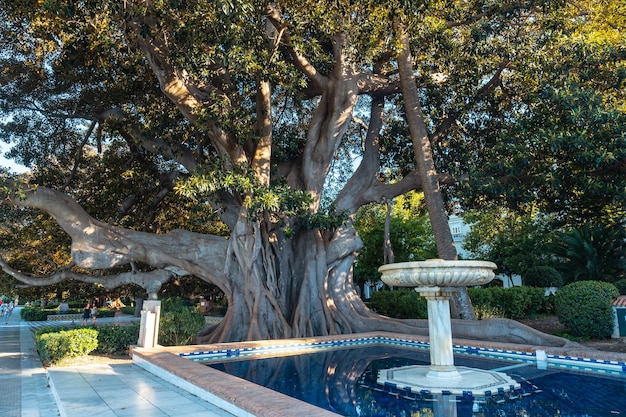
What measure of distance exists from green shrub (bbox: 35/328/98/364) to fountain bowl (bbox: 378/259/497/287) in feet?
24.1

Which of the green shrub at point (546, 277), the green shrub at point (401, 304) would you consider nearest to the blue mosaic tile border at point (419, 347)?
the green shrub at point (401, 304)

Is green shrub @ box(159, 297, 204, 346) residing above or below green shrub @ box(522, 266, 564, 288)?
below

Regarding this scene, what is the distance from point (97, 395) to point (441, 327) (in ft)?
16.0

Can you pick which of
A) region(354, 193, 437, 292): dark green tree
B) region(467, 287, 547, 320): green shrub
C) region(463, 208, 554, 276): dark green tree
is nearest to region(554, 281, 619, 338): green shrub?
region(467, 287, 547, 320): green shrub

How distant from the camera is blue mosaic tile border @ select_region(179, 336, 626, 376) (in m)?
7.80

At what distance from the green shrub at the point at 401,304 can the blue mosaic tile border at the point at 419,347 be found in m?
5.47

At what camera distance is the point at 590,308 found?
1152 centimetres

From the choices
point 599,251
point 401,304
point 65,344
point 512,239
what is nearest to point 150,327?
point 65,344

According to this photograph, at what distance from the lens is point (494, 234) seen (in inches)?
1286

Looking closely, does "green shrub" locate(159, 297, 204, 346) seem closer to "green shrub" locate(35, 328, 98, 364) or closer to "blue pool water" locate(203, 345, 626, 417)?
"green shrub" locate(35, 328, 98, 364)

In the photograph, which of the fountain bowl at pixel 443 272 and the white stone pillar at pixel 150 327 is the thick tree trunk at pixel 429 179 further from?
the white stone pillar at pixel 150 327

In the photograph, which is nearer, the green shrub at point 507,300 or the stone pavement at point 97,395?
the stone pavement at point 97,395

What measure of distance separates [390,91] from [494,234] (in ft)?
70.9

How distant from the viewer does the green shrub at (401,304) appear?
1658 centimetres
